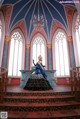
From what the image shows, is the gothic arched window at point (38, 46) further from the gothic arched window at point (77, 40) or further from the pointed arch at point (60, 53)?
the gothic arched window at point (77, 40)

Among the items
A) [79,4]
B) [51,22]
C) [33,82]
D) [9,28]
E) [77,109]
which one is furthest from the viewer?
[51,22]

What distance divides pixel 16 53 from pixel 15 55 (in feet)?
0.85

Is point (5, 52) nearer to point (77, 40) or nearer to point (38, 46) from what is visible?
point (38, 46)

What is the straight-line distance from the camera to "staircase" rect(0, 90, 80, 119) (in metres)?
3.41

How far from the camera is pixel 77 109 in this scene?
4.02 m

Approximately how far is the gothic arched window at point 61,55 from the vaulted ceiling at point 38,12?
1.28 metres

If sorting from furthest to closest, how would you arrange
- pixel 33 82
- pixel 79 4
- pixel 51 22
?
pixel 51 22
pixel 33 82
pixel 79 4

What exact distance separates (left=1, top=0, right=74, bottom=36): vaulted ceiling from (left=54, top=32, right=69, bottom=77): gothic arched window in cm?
128

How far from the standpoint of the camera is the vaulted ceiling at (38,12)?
10.6m

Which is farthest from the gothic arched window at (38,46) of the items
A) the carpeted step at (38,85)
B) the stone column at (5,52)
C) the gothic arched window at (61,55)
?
the carpeted step at (38,85)

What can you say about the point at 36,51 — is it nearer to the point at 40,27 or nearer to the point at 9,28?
the point at 40,27

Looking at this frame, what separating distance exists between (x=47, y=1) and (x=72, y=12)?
2.69 m

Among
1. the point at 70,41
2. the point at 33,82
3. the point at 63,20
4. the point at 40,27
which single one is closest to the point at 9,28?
the point at 40,27

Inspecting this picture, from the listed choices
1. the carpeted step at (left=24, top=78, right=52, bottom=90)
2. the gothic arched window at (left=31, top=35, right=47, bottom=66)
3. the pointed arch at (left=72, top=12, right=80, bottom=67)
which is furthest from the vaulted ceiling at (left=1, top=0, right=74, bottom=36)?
the carpeted step at (left=24, top=78, right=52, bottom=90)
